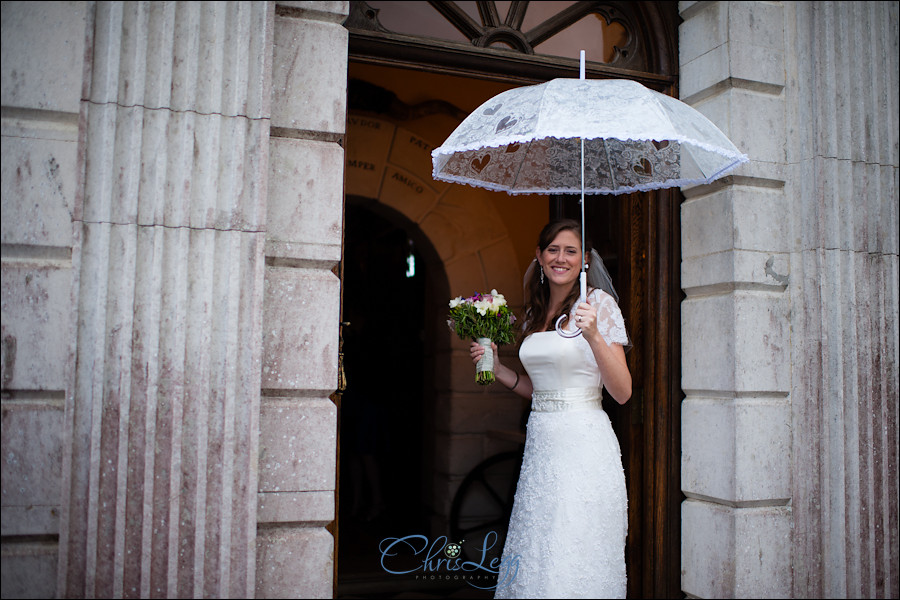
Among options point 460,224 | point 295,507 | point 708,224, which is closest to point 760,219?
point 708,224

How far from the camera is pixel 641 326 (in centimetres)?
403

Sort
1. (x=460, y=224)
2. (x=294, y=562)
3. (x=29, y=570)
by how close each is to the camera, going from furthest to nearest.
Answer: (x=460, y=224)
(x=294, y=562)
(x=29, y=570)

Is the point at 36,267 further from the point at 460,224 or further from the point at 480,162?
the point at 460,224

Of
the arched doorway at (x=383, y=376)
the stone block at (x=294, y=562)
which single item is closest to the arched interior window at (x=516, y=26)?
the stone block at (x=294, y=562)

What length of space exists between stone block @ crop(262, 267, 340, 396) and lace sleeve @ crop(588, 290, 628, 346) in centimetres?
127

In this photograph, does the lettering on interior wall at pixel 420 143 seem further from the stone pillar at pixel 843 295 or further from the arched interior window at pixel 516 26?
the stone pillar at pixel 843 295

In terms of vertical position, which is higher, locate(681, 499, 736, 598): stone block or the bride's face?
the bride's face

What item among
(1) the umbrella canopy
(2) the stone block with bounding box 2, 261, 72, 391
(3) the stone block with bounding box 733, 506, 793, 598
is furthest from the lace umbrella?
(2) the stone block with bounding box 2, 261, 72, 391

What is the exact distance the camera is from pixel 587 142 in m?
4.05

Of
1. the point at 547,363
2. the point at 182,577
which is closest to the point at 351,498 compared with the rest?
the point at 547,363

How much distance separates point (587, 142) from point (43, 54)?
2.57 m

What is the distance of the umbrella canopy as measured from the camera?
291 cm

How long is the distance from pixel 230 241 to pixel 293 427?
0.76 meters

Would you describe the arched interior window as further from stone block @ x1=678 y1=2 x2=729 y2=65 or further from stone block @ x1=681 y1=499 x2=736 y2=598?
stone block @ x1=681 y1=499 x2=736 y2=598
